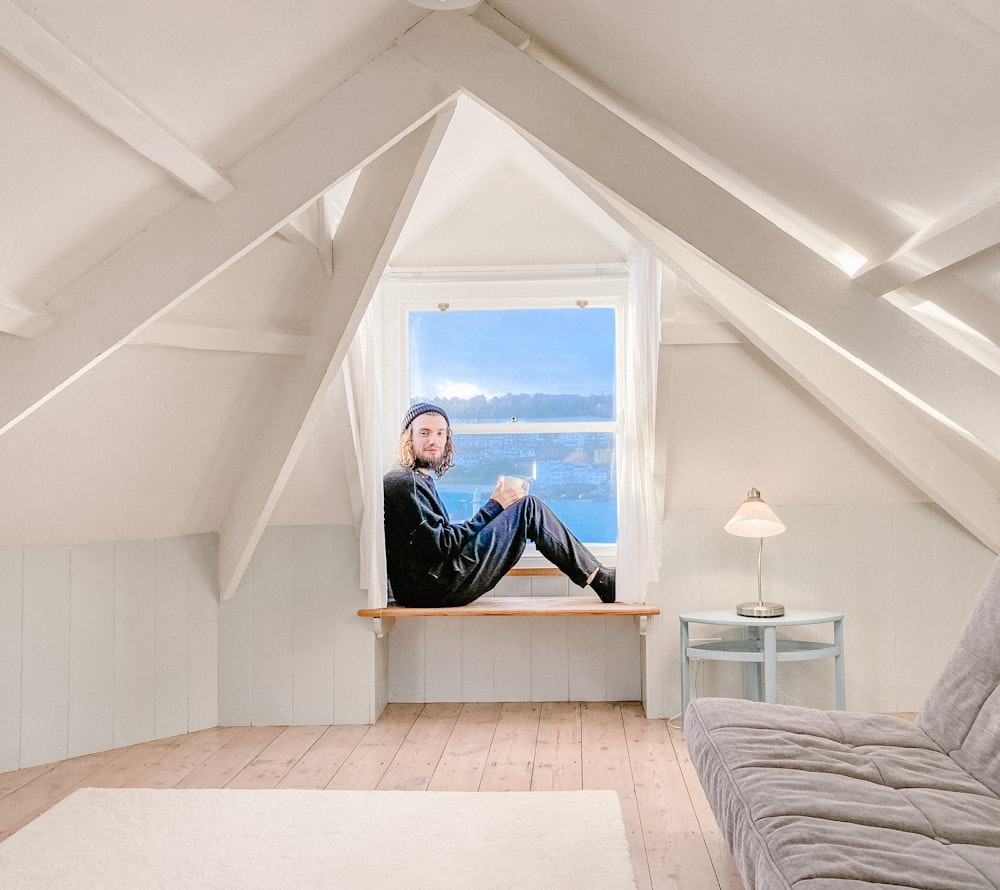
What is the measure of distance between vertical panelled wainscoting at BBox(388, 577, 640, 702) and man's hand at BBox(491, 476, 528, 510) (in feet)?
1.44

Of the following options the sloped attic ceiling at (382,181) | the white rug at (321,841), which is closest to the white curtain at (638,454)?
the sloped attic ceiling at (382,181)

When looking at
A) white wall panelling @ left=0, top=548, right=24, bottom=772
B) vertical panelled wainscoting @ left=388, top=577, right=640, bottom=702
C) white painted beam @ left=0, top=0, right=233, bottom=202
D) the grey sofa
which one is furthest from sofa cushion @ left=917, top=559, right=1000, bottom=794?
white wall panelling @ left=0, top=548, right=24, bottom=772

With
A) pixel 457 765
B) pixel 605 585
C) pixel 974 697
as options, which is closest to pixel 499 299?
pixel 605 585

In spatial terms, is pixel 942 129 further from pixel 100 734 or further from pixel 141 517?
pixel 100 734

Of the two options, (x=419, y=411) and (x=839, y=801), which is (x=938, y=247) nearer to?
(x=839, y=801)

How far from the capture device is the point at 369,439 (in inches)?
154

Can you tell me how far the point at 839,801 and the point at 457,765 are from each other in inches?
71.1

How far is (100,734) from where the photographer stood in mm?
3789

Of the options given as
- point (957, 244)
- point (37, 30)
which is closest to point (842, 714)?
point (957, 244)

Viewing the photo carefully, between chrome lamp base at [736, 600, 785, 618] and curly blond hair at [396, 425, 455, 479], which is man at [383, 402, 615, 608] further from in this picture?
chrome lamp base at [736, 600, 785, 618]

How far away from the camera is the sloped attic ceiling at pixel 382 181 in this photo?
1.65 meters

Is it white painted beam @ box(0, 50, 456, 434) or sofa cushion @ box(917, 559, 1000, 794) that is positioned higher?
white painted beam @ box(0, 50, 456, 434)

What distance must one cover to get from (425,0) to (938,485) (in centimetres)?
291

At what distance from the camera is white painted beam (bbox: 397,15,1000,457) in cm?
225
